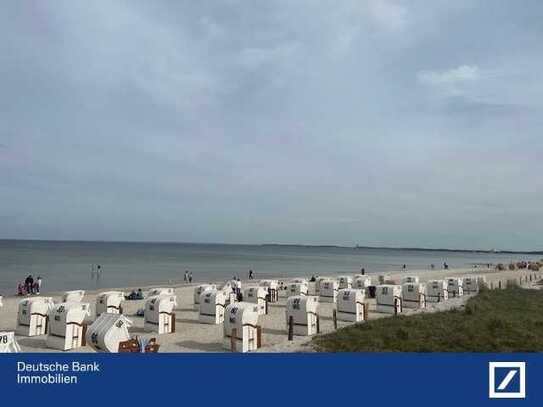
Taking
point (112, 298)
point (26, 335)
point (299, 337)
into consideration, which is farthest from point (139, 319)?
point (299, 337)

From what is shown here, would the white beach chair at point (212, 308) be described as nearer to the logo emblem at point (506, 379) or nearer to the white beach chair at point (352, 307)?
the white beach chair at point (352, 307)

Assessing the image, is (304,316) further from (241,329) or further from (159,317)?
(159,317)

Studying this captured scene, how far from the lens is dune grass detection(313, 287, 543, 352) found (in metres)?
13.7

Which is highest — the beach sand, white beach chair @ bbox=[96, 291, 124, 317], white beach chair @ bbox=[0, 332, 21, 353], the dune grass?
white beach chair @ bbox=[0, 332, 21, 353]

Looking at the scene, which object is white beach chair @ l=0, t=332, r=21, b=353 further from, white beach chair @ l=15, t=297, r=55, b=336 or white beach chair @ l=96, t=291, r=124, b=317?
white beach chair @ l=96, t=291, r=124, b=317

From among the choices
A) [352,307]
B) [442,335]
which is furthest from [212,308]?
[442,335]

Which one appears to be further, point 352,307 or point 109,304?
point 109,304

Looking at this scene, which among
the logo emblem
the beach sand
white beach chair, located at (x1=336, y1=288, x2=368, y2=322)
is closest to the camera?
the logo emblem

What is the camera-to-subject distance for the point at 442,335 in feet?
50.1

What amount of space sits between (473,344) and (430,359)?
971cm

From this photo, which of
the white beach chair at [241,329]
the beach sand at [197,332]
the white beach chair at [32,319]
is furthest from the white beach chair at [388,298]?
the white beach chair at [32,319]

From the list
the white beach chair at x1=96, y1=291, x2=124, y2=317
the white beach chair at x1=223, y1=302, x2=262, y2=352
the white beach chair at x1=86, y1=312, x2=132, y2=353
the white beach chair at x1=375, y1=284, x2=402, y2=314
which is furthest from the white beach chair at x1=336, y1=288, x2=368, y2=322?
the white beach chair at x1=86, y1=312, x2=132, y2=353

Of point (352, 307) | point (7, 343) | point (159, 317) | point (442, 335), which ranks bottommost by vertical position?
point (442, 335)

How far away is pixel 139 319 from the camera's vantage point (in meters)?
21.5
